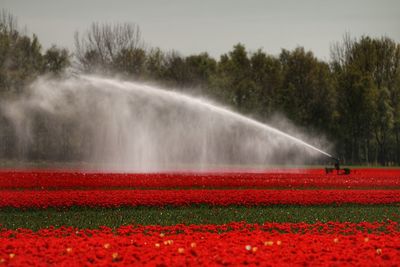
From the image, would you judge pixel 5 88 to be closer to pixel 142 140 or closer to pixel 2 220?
pixel 142 140

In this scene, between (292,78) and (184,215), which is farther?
(292,78)

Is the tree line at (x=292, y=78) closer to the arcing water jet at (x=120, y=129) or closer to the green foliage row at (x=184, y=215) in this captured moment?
the arcing water jet at (x=120, y=129)

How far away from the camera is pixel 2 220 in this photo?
15.7 metres

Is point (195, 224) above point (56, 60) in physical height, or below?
below

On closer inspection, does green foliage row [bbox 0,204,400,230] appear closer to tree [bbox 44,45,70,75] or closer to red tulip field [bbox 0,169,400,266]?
red tulip field [bbox 0,169,400,266]

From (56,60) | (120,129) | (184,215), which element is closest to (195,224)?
(184,215)

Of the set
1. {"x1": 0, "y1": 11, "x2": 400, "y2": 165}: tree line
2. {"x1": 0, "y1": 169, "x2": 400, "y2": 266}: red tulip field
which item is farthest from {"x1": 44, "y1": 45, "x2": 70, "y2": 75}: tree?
{"x1": 0, "y1": 169, "x2": 400, "y2": 266}: red tulip field

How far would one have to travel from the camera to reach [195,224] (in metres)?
14.8

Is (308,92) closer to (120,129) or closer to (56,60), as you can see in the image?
(120,129)

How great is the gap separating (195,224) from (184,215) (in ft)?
7.24

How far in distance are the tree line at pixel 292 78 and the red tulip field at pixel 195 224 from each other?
125 feet

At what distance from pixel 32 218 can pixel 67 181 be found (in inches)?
343

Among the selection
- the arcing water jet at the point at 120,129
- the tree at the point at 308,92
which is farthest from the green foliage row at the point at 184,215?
the tree at the point at 308,92

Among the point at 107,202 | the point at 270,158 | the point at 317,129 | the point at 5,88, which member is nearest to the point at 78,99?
the point at 5,88
